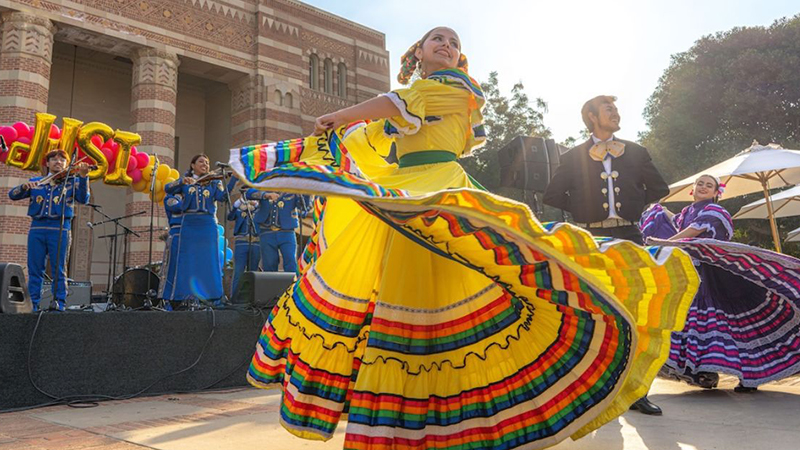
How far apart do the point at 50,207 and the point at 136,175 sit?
4.90m

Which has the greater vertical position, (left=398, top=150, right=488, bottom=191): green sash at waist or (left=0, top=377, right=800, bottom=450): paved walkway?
(left=398, top=150, right=488, bottom=191): green sash at waist

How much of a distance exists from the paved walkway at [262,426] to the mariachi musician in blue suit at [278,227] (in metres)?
4.17

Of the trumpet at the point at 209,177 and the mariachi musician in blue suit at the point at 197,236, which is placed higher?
the trumpet at the point at 209,177

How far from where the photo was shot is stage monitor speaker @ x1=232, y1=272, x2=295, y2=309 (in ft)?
18.2

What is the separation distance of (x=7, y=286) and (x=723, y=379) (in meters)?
5.95

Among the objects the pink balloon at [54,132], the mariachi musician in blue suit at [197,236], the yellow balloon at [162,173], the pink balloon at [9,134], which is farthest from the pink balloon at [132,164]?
the mariachi musician in blue suit at [197,236]

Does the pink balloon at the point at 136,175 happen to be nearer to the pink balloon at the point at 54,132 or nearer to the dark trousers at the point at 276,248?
the pink balloon at the point at 54,132

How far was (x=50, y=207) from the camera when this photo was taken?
6.84m

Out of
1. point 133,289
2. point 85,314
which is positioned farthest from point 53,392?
point 133,289

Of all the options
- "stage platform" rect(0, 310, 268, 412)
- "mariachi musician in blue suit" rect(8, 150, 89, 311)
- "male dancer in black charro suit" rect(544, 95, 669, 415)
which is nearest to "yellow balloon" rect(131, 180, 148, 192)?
"mariachi musician in blue suit" rect(8, 150, 89, 311)

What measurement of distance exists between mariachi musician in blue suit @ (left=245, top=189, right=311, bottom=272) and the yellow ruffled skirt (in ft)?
19.9

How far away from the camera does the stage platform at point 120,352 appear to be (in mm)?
4109

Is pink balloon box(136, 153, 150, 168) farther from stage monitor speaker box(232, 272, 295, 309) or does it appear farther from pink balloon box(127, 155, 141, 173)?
stage monitor speaker box(232, 272, 295, 309)

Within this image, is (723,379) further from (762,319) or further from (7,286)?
(7,286)
